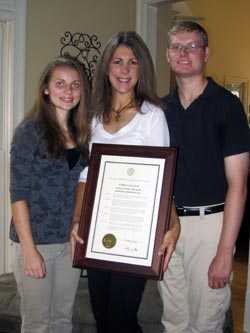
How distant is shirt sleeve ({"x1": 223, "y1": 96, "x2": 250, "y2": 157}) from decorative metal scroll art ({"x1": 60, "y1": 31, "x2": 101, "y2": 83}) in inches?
60.6

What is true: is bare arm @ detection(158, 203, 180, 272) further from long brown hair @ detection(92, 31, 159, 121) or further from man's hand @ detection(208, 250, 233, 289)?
long brown hair @ detection(92, 31, 159, 121)

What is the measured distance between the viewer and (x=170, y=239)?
1484mm

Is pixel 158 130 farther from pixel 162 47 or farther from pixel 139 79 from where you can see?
pixel 162 47

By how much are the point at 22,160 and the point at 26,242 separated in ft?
0.91

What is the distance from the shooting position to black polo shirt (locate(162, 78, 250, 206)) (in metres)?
1.56

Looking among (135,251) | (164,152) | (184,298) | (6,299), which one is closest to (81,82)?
(164,152)

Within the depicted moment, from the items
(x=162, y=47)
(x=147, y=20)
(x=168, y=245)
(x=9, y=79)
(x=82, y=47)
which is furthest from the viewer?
(x=162, y=47)

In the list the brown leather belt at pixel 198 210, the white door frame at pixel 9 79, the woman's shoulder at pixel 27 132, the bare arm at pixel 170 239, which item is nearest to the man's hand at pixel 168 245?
the bare arm at pixel 170 239

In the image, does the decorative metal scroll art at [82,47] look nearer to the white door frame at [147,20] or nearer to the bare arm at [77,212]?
the white door frame at [147,20]

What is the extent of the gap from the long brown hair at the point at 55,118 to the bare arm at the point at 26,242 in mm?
213

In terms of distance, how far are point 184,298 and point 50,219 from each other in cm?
61

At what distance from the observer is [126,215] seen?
1501 millimetres

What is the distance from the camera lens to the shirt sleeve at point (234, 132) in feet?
5.06

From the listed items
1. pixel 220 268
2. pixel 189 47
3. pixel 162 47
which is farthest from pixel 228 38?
pixel 220 268
